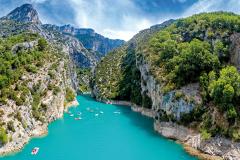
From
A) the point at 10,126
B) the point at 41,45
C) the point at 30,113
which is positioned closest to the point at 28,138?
the point at 10,126

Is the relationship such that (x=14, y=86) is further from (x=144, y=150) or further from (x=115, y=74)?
(x=115, y=74)

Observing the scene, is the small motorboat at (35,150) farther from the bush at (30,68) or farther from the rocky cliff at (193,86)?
the bush at (30,68)

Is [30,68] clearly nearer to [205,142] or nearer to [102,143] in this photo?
[102,143]

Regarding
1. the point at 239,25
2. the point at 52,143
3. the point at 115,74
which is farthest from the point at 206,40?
the point at 115,74

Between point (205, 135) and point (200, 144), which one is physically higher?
point (205, 135)

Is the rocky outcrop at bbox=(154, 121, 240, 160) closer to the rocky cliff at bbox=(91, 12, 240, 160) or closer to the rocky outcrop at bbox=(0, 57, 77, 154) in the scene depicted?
the rocky cliff at bbox=(91, 12, 240, 160)

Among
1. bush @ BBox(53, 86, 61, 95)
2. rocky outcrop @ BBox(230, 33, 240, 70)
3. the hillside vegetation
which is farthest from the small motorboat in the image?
rocky outcrop @ BBox(230, 33, 240, 70)
